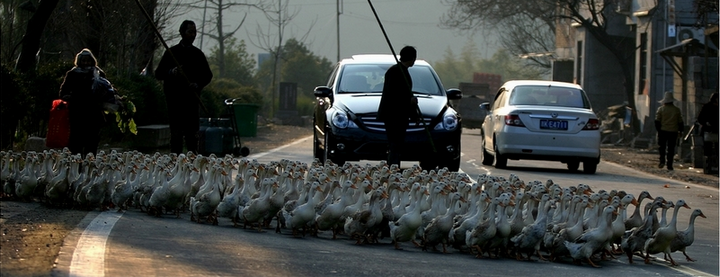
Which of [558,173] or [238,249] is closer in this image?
[238,249]

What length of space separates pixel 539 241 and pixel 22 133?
14837 mm

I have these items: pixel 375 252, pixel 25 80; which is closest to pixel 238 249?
pixel 375 252

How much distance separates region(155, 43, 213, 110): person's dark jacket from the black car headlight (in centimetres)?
380

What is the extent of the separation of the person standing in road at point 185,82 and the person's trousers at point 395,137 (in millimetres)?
2305

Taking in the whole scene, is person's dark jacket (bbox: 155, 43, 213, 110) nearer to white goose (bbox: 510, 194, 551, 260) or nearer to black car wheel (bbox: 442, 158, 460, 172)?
black car wheel (bbox: 442, 158, 460, 172)

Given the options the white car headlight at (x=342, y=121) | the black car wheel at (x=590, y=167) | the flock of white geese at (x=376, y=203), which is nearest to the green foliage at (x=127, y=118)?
the white car headlight at (x=342, y=121)

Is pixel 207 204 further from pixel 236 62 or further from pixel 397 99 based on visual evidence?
pixel 236 62

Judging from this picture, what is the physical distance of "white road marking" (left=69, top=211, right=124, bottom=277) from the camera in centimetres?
697

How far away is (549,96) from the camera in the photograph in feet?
71.3

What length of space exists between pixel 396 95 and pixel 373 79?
4329mm

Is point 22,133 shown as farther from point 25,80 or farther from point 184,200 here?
point 184,200

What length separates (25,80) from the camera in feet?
66.0

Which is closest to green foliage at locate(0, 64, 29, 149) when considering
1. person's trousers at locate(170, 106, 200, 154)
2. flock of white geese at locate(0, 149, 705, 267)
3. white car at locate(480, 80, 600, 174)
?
person's trousers at locate(170, 106, 200, 154)

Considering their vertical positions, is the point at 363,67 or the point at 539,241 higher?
the point at 363,67
